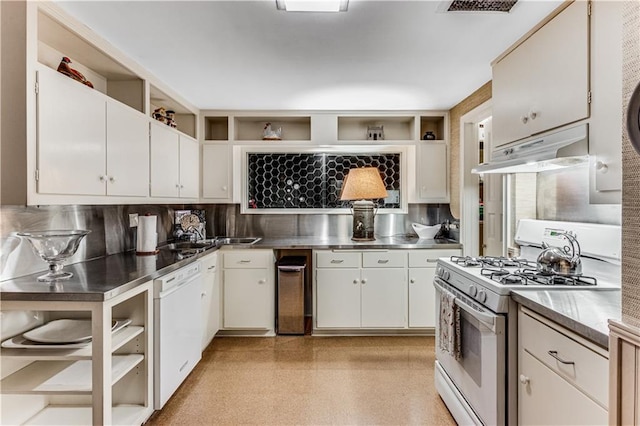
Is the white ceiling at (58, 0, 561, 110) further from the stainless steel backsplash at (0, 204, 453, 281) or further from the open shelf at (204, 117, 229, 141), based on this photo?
the stainless steel backsplash at (0, 204, 453, 281)

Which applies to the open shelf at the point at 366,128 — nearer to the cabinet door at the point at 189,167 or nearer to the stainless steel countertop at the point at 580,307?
the cabinet door at the point at 189,167

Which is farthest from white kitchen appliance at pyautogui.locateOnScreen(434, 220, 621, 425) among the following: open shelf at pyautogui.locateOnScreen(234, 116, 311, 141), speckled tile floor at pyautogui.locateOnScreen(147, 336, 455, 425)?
open shelf at pyautogui.locateOnScreen(234, 116, 311, 141)

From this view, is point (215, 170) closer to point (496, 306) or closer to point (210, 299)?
point (210, 299)

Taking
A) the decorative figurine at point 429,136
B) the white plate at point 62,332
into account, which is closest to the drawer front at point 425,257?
the decorative figurine at point 429,136

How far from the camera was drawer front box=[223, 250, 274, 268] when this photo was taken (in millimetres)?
3387

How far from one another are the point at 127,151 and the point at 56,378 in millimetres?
1424

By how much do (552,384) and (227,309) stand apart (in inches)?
110

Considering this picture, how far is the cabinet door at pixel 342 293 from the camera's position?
339cm

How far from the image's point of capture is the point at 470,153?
11.0 ft

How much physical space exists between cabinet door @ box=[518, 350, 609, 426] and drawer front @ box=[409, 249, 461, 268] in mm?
1871

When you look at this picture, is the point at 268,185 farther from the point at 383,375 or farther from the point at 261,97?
the point at 383,375

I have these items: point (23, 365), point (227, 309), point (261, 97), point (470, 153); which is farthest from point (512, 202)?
point (23, 365)

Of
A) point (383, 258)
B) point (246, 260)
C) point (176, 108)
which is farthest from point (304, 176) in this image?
point (176, 108)

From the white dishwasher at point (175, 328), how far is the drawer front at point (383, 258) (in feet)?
5.23
